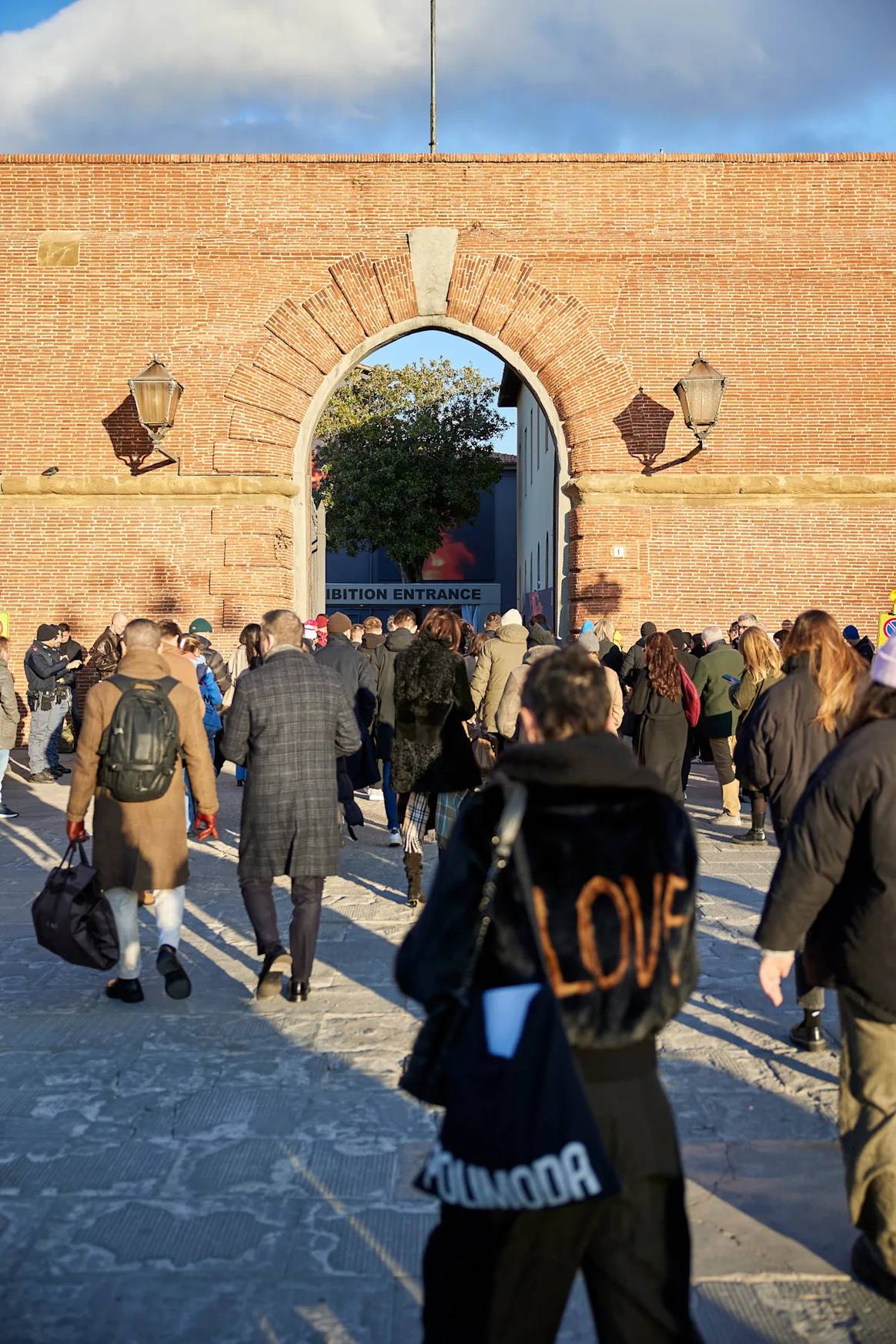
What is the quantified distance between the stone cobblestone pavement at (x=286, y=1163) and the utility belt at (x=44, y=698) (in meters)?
7.19

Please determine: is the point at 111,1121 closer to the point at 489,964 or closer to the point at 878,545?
the point at 489,964

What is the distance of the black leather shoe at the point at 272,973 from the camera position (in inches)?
242

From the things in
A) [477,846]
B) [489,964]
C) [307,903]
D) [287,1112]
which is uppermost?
[477,846]

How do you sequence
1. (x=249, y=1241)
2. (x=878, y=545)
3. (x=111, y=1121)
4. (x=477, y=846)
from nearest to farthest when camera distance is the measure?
1. (x=477, y=846)
2. (x=249, y=1241)
3. (x=111, y=1121)
4. (x=878, y=545)

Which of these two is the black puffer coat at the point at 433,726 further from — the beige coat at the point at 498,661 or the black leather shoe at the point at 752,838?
the black leather shoe at the point at 752,838

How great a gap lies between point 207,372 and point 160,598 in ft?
8.89

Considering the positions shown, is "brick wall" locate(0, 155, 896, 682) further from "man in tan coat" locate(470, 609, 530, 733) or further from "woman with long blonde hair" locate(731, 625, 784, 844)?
"man in tan coat" locate(470, 609, 530, 733)

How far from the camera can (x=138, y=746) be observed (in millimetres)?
5883

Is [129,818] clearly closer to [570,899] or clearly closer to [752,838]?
[570,899]

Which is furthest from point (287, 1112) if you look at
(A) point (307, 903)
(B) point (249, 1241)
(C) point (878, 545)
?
(C) point (878, 545)

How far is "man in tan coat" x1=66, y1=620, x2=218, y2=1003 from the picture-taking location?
596 cm

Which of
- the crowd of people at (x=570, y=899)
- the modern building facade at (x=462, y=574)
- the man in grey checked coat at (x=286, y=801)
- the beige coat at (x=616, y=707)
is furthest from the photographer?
the modern building facade at (x=462, y=574)

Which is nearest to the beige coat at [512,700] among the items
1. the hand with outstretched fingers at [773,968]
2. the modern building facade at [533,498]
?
the hand with outstretched fingers at [773,968]

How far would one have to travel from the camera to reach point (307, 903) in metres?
6.03
